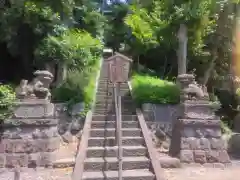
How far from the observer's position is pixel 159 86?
1173 centimetres

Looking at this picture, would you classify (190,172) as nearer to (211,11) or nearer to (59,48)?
(59,48)

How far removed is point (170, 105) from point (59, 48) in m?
4.41

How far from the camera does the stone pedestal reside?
824 cm

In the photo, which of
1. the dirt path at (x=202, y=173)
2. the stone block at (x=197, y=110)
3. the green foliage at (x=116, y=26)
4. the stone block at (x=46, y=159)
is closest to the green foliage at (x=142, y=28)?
the green foliage at (x=116, y=26)

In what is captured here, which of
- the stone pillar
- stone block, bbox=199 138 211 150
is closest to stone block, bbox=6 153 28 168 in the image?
the stone pillar

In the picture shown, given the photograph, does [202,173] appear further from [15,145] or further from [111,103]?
[15,145]

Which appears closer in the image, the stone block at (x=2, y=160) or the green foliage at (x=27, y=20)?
the stone block at (x=2, y=160)

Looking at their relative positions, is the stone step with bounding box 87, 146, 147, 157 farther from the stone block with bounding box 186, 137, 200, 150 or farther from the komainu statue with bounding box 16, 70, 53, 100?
the komainu statue with bounding box 16, 70, 53, 100

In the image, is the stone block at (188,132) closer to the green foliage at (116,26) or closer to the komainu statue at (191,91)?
the komainu statue at (191,91)

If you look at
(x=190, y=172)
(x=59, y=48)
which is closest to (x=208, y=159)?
(x=190, y=172)

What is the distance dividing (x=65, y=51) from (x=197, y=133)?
530cm

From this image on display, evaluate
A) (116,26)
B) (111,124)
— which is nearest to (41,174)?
(111,124)

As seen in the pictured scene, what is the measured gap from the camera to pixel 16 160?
8227 mm

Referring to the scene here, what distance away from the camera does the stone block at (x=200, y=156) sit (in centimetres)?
874
